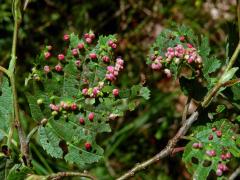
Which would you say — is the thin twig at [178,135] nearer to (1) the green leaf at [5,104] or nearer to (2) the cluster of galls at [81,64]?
(2) the cluster of galls at [81,64]

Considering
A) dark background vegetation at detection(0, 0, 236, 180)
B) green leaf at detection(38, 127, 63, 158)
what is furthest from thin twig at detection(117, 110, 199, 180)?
dark background vegetation at detection(0, 0, 236, 180)

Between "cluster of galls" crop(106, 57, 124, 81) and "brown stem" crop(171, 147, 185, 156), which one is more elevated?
"cluster of galls" crop(106, 57, 124, 81)

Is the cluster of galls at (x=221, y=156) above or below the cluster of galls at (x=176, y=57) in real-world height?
below

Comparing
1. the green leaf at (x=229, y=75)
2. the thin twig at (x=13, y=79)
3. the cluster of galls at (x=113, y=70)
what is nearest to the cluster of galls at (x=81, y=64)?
the cluster of galls at (x=113, y=70)

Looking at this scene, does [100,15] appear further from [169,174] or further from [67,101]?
[67,101]

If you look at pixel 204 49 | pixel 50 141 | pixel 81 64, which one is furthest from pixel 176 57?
pixel 50 141

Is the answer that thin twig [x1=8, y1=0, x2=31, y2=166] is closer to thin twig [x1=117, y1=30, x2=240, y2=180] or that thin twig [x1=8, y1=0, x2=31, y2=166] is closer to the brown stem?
thin twig [x1=117, y1=30, x2=240, y2=180]
